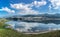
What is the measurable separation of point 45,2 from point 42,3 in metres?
0.05

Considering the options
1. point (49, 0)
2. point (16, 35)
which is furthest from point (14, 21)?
point (49, 0)

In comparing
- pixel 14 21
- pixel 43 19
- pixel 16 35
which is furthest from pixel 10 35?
pixel 43 19

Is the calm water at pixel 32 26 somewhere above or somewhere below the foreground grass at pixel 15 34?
above

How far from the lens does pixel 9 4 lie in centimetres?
173

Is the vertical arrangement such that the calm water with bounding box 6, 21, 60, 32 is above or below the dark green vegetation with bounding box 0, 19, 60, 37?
above

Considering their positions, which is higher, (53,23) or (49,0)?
(49,0)

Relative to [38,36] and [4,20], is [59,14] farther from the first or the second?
[4,20]

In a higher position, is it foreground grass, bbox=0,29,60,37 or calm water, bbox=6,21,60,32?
calm water, bbox=6,21,60,32

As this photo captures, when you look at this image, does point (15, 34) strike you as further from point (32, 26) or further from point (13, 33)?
point (32, 26)

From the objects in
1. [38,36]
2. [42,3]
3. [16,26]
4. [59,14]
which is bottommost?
[38,36]

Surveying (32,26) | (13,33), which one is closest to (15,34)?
(13,33)

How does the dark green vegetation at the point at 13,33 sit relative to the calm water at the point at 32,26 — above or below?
below

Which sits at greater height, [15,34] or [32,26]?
[32,26]

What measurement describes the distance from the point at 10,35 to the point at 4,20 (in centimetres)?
24
